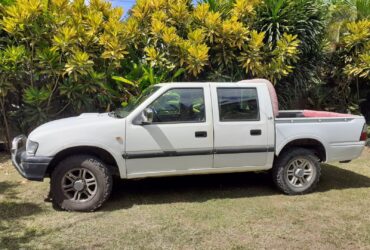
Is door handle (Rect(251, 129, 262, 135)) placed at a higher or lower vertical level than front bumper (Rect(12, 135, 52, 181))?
higher

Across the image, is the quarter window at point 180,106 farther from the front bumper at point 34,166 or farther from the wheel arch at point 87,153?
the front bumper at point 34,166

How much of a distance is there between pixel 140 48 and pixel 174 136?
4.22 meters

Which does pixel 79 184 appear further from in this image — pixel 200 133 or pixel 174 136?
pixel 200 133

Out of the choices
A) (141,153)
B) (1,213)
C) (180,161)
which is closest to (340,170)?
(180,161)

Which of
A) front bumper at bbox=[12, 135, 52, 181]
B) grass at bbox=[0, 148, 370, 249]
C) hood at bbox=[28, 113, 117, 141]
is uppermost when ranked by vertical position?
hood at bbox=[28, 113, 117, 141]

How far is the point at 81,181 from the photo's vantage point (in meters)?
5.40

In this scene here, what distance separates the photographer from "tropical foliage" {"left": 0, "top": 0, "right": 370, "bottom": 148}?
8211mm

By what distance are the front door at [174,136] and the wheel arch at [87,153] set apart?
0.25m

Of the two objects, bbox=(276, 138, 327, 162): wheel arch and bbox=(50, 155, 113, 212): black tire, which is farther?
bbox=(276, 138, 327, 162): wheel arch

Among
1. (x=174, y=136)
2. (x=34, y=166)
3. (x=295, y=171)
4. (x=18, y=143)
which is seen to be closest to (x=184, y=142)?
(x=174, y=136)

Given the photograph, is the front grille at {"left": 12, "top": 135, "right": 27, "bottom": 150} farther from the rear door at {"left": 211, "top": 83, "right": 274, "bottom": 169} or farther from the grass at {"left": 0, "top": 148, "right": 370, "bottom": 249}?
the rear door at {"left": 211, "top": 83, "right": 274, "bottom": 169}

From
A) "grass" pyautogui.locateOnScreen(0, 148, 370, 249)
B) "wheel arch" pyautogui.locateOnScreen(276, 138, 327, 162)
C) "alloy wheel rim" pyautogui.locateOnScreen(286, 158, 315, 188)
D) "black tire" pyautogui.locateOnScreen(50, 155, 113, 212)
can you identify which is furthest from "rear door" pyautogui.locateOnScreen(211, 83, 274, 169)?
"black tire" pyautogui.locateOnScreen(50, 155, 113, 212)

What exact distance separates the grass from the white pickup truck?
1.36 ft

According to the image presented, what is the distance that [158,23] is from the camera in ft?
28.7
